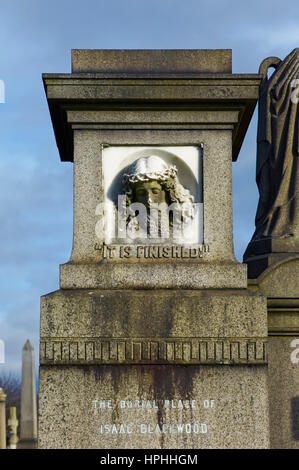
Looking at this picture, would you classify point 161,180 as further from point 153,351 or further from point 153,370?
point 153,370

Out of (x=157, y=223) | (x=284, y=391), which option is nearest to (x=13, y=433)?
(x=284, y=391)

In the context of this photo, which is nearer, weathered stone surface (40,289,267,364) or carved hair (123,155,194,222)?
weathered stone surface (40,289,267,364)

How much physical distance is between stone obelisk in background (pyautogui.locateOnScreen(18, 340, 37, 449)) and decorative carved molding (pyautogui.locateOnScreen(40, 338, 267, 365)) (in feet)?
86.8

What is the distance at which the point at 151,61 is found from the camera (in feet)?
25.5

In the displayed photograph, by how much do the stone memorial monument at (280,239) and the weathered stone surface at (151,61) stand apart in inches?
90.1

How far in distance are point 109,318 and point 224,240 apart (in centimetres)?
128

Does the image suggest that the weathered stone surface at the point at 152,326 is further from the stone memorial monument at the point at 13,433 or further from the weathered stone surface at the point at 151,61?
the stone memorial monument at the point at 13,433

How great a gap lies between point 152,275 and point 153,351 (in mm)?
688

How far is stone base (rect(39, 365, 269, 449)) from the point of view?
22.9 feet

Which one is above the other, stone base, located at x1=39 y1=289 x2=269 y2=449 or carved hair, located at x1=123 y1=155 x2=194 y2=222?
carved hair, located at x1=123 y1=155 x2=194 y2=222

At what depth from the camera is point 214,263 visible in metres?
7.40

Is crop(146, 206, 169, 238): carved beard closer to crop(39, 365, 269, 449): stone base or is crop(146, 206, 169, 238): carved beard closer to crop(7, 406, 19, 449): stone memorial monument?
crop(39, 365, 269, 449): stone base

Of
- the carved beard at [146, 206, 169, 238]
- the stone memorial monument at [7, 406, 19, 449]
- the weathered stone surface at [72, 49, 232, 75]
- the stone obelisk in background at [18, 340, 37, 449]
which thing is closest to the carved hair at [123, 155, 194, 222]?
the carved beard at [146, 206, 169, 238]
